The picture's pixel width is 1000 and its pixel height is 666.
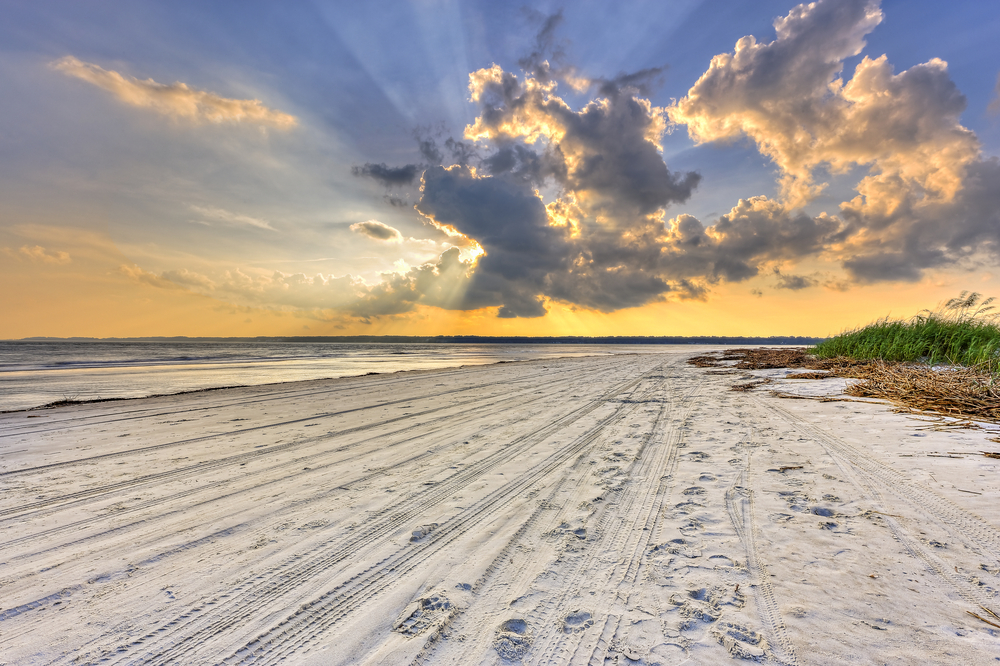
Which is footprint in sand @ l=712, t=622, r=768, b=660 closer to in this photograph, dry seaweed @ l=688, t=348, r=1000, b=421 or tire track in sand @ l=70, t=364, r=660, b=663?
tire track in sand @ l=70, t=364, r=660, b=663

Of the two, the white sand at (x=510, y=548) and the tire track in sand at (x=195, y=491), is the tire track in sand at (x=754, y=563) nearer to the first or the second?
the white sand at (x=510, y=548)

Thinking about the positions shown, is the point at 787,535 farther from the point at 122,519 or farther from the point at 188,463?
the point at 188,463

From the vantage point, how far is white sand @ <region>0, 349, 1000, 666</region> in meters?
1.78

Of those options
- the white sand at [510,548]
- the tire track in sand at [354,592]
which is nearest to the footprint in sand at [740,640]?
the white sand at [510,548]

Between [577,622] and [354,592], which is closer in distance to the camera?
[577,622]

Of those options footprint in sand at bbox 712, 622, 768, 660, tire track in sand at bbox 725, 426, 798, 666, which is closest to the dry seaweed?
tire track in sand at bbox 725, 426, 798, 666

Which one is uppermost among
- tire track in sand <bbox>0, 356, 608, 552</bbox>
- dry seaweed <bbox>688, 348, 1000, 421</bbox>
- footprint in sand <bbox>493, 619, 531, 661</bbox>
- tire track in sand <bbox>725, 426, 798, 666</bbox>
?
dry seaweed <bbox>688, 348, 1000, 421</bbox>

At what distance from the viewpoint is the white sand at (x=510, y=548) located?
5.84ft

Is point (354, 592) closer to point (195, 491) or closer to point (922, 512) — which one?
point (195, 491)

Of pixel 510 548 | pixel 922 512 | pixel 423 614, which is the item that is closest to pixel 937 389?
pixel 922 512

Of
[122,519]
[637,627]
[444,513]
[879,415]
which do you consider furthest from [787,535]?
[122,519]

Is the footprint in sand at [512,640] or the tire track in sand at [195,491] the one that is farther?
the tire track in sand at [195,491]

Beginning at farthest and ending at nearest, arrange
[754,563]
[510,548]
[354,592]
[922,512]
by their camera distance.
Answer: [922,512]
[510,548]
[754,563]
[354,592]

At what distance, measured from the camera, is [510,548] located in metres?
2.59
